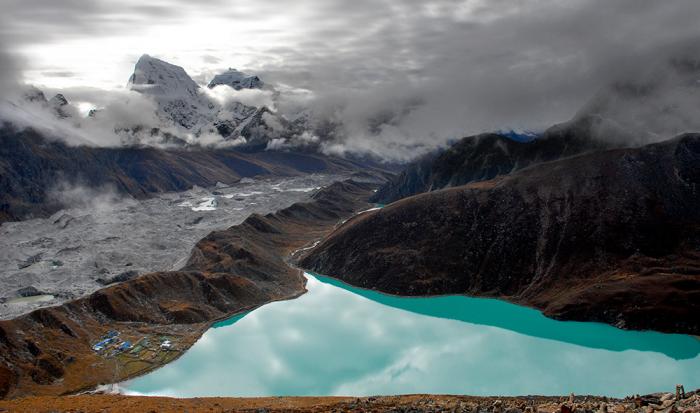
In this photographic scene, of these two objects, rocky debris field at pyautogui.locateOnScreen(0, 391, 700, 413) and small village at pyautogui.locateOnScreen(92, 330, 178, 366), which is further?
small village at pyautogui.locateOnScreen(92, 330, 178, 366)

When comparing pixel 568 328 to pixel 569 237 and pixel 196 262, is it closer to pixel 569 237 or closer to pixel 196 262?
pixel 569 237

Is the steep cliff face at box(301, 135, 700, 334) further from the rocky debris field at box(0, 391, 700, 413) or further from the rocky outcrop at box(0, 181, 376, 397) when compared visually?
the rocky debris field at box(0, 391, 700, 413)

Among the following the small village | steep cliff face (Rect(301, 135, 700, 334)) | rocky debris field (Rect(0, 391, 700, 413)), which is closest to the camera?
rocky debris field (Rect(0, 391, 700, 413))

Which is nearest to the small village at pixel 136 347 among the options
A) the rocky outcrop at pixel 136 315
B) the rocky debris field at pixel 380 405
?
the rocky outcrop at pixel 136 315

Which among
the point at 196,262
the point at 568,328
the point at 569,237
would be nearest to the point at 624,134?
the point at 569,237

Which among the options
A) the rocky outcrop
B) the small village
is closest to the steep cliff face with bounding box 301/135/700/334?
the rocky outcrop

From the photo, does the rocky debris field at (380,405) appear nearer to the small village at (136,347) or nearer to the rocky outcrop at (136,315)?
the rocky outcrop at (136,315)

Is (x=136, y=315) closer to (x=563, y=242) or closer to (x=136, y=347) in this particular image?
(x=136, y=347)
